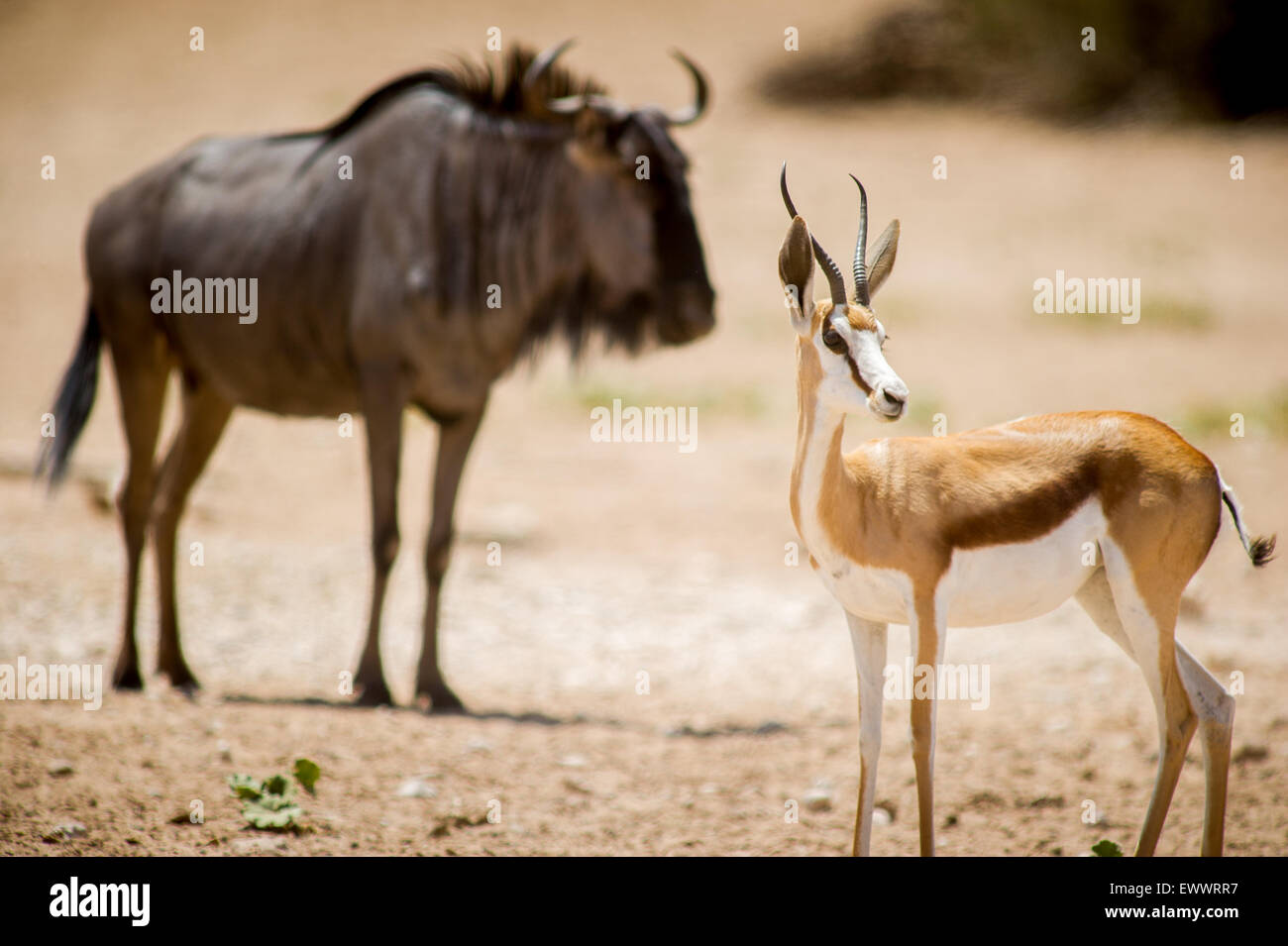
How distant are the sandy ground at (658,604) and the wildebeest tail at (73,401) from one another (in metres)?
1.03

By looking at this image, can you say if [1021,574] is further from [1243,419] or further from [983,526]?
[1243,419]

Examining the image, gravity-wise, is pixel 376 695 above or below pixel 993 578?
below

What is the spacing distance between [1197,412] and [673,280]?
7889mm

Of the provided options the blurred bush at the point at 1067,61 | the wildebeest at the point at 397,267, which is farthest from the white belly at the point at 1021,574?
the blurred bush at the point at 1067,61

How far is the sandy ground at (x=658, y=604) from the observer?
5.45 m

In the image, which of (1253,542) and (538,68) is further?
(538,68)

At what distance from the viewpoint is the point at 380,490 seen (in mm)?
7125

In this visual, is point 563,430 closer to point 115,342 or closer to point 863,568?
point 115,342

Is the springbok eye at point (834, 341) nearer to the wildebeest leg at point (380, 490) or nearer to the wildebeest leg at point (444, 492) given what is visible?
the wildebeest leg at point (380, 490)

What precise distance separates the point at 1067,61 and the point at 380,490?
1068 inches

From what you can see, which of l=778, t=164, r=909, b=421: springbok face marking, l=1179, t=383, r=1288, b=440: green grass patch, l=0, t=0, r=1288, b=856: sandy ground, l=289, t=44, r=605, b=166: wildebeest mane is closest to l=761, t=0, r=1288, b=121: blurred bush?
l=0, t=0, r=1288, b=856: sandy ground

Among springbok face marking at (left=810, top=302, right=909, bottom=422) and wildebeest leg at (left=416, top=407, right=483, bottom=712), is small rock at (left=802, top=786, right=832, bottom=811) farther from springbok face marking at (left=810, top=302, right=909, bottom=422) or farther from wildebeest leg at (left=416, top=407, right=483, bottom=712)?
wildebeest leg at (left=416, top=407, right=483, bottom=712)

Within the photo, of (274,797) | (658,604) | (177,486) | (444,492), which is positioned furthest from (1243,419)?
(274,797)

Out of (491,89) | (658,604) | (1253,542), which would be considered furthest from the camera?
(658,604)
